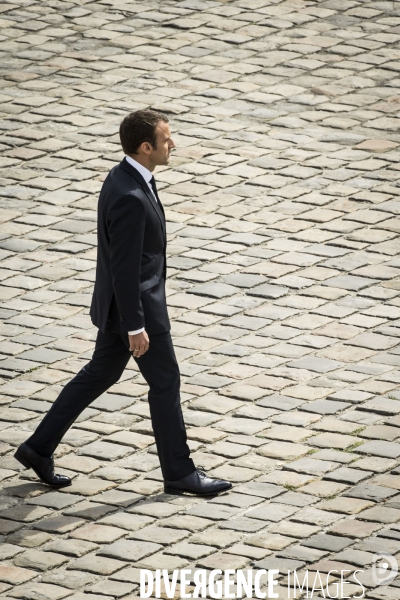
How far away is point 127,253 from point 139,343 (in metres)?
0.42

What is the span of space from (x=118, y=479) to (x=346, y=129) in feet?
17.9

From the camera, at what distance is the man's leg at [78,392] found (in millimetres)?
5725

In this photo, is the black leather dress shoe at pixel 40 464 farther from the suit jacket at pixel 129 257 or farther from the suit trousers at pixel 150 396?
the suit jacket at pixel 129 257

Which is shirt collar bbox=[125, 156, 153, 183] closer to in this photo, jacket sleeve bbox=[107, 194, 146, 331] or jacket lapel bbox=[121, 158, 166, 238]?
jacket lapel bbox=[121, 158, 166, 238]

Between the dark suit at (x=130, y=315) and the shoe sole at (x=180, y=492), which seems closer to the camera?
the dark suit at (x=130, y=315)

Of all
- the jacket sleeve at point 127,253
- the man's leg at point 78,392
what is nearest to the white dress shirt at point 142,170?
the jacket sleeve at point 127,253

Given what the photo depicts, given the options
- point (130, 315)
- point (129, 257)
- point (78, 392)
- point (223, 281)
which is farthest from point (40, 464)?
point (223, 281)

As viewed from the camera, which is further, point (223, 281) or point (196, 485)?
point (223, 281)

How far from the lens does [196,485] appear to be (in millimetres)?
5684

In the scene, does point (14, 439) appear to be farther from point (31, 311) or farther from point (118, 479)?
point (31, 311)

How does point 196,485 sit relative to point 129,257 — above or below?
below

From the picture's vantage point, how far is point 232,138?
10.3 meters

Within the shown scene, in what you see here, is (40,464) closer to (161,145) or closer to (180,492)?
(180,492)

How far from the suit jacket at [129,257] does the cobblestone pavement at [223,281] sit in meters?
0.88
